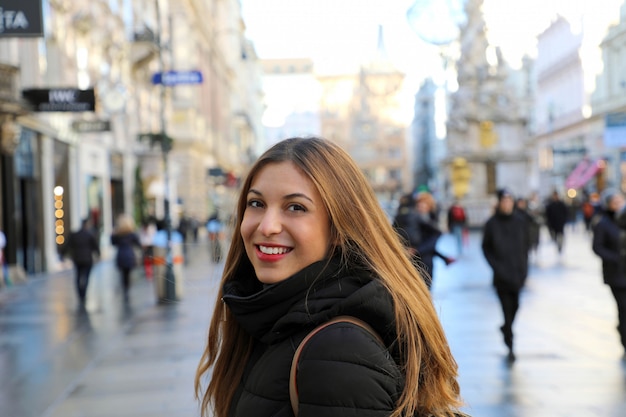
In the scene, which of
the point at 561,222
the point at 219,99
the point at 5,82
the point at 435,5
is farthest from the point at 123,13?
the point at 219,99

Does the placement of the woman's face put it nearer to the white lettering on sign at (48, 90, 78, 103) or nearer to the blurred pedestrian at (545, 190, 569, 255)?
the white lettering on sign at (48, 90, 78, 103)

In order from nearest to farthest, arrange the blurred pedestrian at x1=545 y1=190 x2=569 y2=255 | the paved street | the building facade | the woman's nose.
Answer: the woman's nose → the paved street → the building facade → the blurred pedestrian at x1=545 y1=190 x2=569 y2=255

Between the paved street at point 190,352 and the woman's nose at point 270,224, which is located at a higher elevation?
the woman's nose at point 270,224

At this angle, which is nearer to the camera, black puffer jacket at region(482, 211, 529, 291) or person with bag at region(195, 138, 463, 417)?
person with bag at region(195, 138, 463, 417)

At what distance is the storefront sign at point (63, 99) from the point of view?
16562 mm

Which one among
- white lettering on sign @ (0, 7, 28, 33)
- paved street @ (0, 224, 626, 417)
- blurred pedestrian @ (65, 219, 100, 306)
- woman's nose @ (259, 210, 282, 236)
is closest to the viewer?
woman's nose @ (259, 210, 282, 236)

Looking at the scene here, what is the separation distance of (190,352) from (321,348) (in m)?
8.84

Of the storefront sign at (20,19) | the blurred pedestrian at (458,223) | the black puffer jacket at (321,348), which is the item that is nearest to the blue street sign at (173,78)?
the storefront sign at (20,19)

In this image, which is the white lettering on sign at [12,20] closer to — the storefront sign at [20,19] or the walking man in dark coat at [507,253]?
the storefront sign at [20,19]

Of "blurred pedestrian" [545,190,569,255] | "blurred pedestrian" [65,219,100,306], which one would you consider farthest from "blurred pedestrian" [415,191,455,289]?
"blurred pedestrian" [545,190,569,255]

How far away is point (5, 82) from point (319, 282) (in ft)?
65.3

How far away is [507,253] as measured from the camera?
9.80 meters

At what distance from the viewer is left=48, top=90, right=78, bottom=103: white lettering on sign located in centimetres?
1730

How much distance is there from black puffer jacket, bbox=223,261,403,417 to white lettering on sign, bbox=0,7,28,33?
7853 mm
